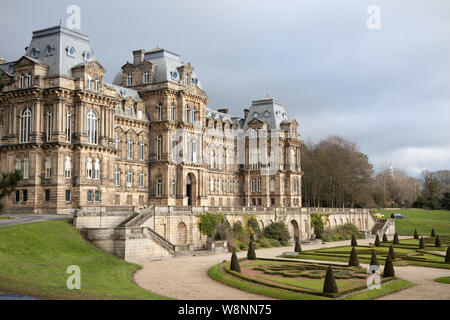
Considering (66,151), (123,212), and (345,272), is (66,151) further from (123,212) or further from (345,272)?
Result: (345,272)

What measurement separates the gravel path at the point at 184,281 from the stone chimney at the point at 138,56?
37.2 metres

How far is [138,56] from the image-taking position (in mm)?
72625

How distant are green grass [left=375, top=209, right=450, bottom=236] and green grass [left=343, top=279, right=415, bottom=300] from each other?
62.0 meters

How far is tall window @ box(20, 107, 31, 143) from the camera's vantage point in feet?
174

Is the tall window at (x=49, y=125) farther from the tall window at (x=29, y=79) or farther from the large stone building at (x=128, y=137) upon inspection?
the tall window at (x=29, y=79)

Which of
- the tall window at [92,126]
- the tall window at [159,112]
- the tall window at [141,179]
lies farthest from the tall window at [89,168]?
the tall window at [159,112]

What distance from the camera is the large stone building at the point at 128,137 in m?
52.3

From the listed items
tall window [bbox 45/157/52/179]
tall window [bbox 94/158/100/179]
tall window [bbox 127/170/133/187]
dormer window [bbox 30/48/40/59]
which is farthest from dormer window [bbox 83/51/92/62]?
tall window [bbox 127/170/133/187]

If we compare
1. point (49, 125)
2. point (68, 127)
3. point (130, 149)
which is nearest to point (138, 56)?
point (130, 149)

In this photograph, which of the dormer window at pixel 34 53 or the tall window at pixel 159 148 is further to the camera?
the tall window at pixel 159 148

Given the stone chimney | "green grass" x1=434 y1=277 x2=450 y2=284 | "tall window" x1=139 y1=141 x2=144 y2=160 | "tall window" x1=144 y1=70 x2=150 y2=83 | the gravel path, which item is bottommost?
"green grass" x1=434 y1=277 x2=450 y2=284

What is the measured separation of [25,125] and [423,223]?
77.1 m

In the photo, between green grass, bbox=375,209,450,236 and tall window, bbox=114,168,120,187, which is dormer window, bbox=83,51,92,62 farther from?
green grass, bbox=375,209,450,236

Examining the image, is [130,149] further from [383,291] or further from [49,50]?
[383,291]
